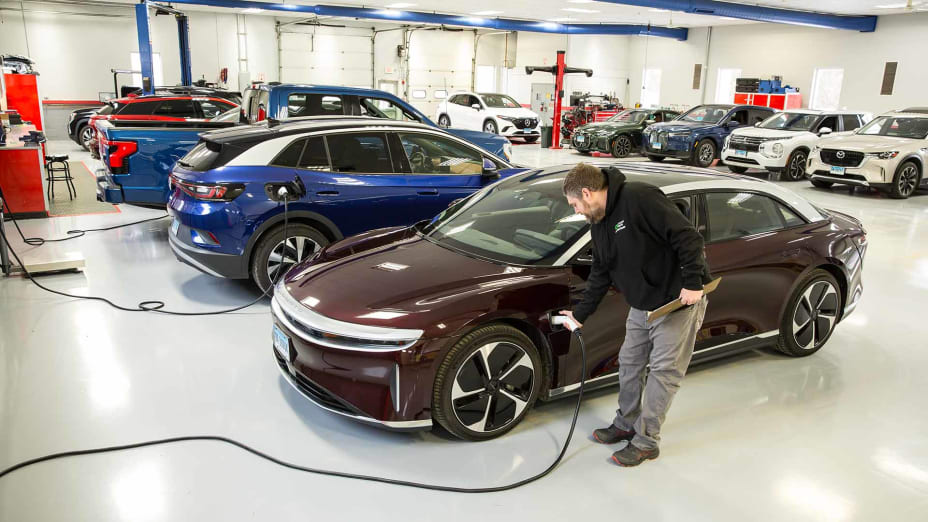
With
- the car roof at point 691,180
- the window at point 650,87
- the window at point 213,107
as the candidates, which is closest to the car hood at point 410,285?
the car roof at point 691,180

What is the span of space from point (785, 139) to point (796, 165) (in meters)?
0.81

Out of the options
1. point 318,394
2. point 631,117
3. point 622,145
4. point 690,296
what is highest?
point 631,117

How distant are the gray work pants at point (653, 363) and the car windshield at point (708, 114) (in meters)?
14.2

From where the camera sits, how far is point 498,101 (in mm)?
21516

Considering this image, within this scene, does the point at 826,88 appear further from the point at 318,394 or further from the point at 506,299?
the point at 318,394

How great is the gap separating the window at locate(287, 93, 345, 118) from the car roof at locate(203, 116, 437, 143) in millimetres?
2992

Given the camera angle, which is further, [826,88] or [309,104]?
[826,88]

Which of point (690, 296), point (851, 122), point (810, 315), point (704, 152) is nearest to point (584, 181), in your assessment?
point (690, 296)

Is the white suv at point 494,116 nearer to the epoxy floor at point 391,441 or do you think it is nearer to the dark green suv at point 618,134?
the dark green suv at point 618,134

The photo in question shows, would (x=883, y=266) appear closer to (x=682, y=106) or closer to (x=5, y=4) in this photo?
(x=682, y=106)

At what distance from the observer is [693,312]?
306 centimetres

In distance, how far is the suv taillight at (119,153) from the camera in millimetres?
7151

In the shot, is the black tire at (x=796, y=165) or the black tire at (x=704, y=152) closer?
the black tire at (x=796, y=165)

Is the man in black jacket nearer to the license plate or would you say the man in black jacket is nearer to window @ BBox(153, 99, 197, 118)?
the license plate
